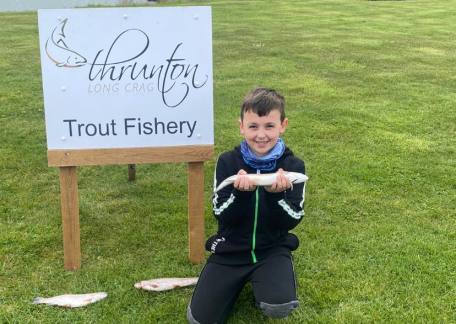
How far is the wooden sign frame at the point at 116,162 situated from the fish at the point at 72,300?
327 millimetres

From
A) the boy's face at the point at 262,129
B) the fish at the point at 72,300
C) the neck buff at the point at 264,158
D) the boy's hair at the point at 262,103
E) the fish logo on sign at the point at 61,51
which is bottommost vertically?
the fish at the point at 72,300

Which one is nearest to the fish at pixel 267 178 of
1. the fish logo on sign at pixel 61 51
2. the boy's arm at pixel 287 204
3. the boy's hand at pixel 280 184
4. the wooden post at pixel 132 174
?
the boy's hand at pixel 280 184

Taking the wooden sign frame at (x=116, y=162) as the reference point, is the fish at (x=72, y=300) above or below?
below

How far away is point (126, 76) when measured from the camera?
10.6ft

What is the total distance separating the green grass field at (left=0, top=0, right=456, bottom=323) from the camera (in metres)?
3.07

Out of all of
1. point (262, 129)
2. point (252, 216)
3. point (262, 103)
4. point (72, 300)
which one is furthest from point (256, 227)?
point (72, 300)

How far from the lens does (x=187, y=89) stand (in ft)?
10.8

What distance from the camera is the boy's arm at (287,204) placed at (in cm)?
286

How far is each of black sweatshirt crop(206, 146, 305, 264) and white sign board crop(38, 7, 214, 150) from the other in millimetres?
499

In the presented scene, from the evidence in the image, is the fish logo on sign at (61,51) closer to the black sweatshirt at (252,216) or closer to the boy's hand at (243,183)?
the black sweatshirt at (252,216)

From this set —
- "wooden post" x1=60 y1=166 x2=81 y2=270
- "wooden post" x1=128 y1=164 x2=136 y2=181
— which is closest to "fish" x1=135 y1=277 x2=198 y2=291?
"wooden post" x1=60 y1=166 x2=81 y2=270

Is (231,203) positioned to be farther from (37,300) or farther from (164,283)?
(37,300)

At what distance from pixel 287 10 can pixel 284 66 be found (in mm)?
8606

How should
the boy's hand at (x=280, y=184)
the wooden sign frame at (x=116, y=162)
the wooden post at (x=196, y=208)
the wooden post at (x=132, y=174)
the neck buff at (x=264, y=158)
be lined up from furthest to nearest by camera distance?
1. the wooden post at (x=132, y=174)
2. the wooden post at (x=196, y=208)
3. the wooden sign frame at (x=116, y=162)
4. the neck buff at (x=264, y=158)
5. the boy's hand at (x=280, y=184)
